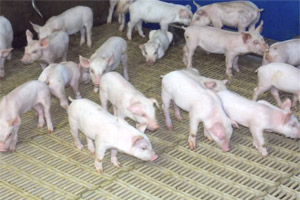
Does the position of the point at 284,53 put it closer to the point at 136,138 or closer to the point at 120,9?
the point at 136,138

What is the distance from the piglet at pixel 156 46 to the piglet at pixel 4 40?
4.97ft

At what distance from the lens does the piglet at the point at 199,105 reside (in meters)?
4.26

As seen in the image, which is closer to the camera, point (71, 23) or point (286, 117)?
point (286, 117)

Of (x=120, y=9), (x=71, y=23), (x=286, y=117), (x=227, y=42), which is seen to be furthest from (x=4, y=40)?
(x=286, y=117)

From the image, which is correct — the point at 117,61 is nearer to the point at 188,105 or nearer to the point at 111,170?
the point at 188,105

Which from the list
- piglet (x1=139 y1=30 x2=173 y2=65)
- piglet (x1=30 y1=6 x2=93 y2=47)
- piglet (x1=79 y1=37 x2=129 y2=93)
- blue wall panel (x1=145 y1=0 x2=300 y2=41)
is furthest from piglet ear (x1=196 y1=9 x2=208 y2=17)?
piglet (x1=30 y1=6 x2=93 y2=47)

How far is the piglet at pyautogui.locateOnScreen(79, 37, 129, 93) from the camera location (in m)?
5.16

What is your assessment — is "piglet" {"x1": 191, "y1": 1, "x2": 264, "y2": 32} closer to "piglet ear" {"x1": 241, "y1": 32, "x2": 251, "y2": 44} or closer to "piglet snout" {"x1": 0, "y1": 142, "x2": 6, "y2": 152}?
"piglet ear" {"x1": 241, "y1": 32, "x2": 251, "y2": 44}

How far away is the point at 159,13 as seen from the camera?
267 inches

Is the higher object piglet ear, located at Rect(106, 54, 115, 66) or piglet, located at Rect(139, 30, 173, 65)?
piglet ear, located at Rect(106, 54, 115, 66)

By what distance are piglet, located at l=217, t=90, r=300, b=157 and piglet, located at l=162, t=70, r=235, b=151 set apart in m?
0.22

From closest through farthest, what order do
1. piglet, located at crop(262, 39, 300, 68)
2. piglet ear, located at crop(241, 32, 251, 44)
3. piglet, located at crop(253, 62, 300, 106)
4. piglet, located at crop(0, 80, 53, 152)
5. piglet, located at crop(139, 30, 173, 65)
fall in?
1. piglet, located at crop(0, 80, 53, 152)
2. piglet, located at crop(253, 62, 300, 106)
3. piglet, located at crop(262, 39, 300, 68)
4. piglet ear, located at crop(241, 32, 251, 44)
5. piglet, located at crop(139, 30, 173, 65)

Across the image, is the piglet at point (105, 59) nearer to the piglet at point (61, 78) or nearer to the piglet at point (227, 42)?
the piglet at point (61, 78)

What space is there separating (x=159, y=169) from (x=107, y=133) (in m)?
0.55
